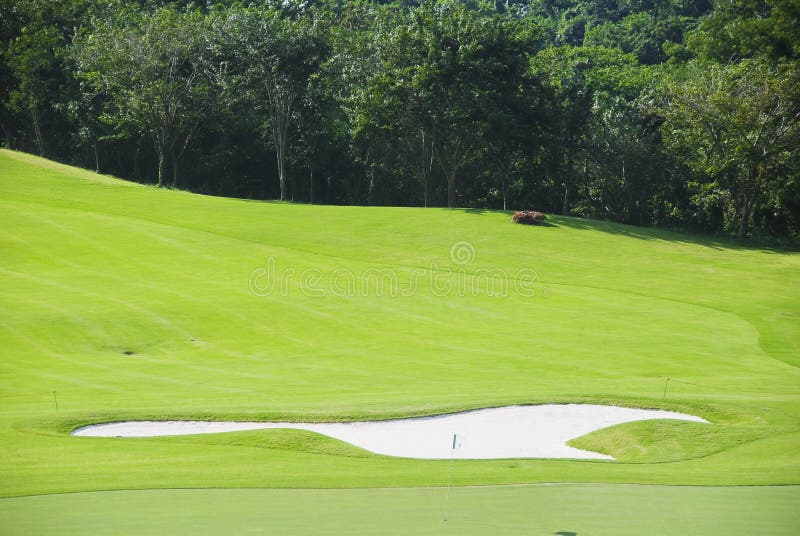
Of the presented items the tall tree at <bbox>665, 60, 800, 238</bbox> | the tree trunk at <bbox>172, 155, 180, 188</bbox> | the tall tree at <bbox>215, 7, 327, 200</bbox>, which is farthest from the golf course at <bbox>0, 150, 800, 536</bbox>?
the tall tree at <bbox>215, 7, 327, 200</bbox>

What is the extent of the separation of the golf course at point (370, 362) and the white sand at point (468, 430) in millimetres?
417

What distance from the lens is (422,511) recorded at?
10.8 m

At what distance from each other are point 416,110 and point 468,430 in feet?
155

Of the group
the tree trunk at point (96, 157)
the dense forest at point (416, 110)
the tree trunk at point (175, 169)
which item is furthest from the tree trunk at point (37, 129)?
the tree trunk at point (175, 169)

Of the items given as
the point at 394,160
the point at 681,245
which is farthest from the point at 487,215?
the point at 394,160

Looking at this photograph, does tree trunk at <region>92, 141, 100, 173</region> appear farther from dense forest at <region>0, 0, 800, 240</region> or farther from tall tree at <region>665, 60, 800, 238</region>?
tall tree at <region>665, 60, 800, 238</region>

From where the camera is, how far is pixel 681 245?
51219 millimetres

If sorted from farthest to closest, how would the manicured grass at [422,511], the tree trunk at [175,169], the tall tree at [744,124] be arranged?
the tree trunk at [175,169] < the tall tree at [744,124] < the manicured grass at [422,511]

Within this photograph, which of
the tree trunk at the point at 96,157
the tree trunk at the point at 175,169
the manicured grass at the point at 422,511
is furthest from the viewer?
the tree trunk at the point at 96,157

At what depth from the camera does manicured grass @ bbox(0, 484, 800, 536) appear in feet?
32.8

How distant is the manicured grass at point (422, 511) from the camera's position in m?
9.98

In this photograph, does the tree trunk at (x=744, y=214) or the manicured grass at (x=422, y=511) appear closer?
the manicured grass at (x=422, y=511)

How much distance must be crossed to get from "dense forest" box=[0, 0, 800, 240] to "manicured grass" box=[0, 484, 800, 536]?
46589 mm

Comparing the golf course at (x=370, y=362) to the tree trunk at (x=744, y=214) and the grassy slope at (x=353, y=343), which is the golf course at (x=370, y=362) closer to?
the grassy slope at (x=353, y=343)
